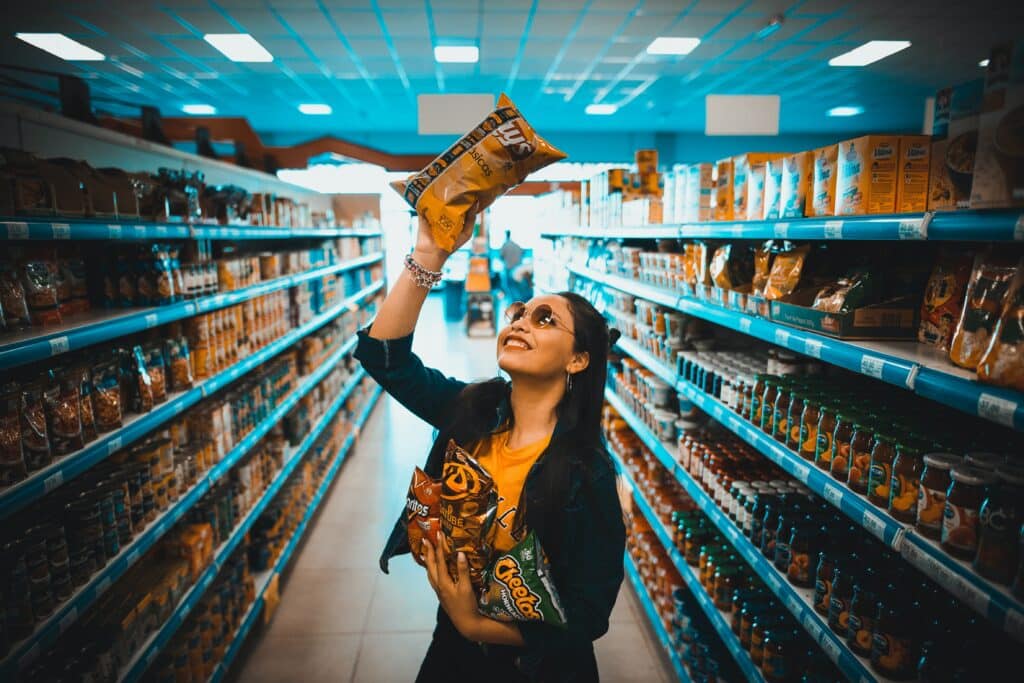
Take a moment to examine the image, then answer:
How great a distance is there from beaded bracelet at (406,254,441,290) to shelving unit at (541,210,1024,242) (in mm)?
995

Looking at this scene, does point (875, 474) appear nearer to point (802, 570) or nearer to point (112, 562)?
point (802, 570)

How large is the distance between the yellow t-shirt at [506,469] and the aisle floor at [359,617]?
1.75 m

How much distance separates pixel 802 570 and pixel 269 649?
2453 millimetres

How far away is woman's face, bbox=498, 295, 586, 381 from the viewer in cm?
149

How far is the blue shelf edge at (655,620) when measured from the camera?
8.67 feet

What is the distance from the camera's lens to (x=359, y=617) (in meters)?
3.19

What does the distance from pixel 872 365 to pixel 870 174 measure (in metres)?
0.49

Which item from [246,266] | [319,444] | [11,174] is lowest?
[319,444]

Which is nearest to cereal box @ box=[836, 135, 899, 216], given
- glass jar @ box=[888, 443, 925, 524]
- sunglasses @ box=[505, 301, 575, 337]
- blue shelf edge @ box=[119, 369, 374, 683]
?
glass jar @ box=[888, 443, 925, 524]

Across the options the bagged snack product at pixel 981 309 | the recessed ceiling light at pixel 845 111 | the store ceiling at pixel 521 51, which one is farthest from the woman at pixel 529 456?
the recessed ceiling light at pixel 845 111

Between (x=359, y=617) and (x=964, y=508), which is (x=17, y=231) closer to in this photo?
(x=964, y=508)

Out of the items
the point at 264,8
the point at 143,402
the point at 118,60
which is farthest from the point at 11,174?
the point at 118,60

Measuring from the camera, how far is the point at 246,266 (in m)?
3.17

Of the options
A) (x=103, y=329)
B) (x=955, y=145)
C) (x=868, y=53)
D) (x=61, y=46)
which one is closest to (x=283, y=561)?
(x=103, y=329)
